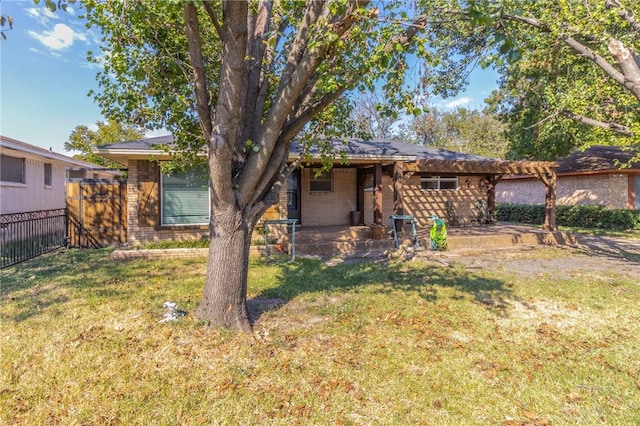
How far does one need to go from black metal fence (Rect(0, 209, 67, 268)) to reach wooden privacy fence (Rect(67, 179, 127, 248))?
33 centimetres

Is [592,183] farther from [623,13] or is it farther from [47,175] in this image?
[47,175]

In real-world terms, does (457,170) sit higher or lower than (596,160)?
lower

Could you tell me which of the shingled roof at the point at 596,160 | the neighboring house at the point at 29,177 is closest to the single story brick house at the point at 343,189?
the neighboring house at the point at 29,177

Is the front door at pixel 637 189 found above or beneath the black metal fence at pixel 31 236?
above

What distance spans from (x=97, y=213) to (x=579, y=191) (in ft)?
72.5

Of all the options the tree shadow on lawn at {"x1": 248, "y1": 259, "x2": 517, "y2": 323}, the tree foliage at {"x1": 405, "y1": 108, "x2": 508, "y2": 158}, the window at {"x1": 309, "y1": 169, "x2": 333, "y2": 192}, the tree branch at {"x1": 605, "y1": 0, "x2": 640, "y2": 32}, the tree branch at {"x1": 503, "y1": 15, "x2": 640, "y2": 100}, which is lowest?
the tree shadow on lawn at {"x1": 248, "y1": 259, "x2": 517, "y2": 323}

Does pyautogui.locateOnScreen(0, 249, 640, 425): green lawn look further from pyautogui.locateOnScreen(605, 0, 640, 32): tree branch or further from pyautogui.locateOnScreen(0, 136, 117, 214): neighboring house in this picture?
pyautogui.locateOnScreen(0, 136, 117, 214): neighboring house

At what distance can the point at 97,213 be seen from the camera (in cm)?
1033

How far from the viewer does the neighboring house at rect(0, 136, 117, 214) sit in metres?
10.6

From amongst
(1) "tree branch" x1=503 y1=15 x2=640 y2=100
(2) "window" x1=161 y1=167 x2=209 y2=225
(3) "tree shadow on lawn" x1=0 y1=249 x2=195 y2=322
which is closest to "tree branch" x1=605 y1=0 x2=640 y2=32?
(1) "tree branch" x1=503 y1=15 x2=640 y2=100

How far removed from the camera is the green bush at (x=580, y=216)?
14797 millimetres

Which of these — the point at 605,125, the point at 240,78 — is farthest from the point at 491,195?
the point at 240,78

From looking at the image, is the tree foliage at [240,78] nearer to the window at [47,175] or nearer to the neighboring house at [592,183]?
the window at [47,175]

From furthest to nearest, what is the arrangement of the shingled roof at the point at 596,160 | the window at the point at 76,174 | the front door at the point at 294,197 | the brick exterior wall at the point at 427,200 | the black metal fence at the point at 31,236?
1. the window at the point at 76,174
2. the shingled roof at the point at 596,160
3. the brick exterior wall at the point at 427,200
4. the front door at the point at 294,197
5. the black metal fence at the point at 31,236
